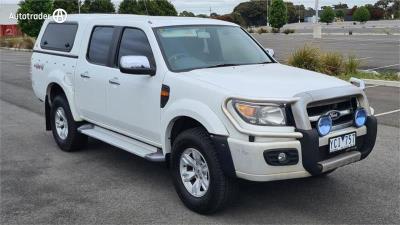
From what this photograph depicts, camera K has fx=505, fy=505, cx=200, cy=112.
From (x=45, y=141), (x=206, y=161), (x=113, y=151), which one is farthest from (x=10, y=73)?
(x=206, y=161)

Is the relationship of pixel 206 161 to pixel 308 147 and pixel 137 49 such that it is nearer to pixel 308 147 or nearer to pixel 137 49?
pixel 308 147

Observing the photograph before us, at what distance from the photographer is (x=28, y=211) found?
4.91 meters

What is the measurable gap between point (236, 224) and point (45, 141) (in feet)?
14.7

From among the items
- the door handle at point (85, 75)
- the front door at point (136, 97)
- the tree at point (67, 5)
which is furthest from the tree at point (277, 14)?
the front door at point (136, 97)

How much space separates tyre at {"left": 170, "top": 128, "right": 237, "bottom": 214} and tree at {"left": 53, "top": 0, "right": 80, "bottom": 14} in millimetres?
53520

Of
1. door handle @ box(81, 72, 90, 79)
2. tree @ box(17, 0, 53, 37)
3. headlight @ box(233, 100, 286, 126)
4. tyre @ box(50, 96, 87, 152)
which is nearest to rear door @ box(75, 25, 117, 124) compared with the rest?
door handle @ box(81, 72, 90, 79)

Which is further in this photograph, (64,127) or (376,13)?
(376,13)

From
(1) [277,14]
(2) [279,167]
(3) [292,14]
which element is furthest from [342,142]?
(3) [292,14]

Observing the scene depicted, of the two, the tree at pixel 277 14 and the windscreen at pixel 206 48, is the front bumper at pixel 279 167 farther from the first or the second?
the tree at pixel 277 14

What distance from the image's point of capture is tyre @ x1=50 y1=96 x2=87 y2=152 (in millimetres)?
7023

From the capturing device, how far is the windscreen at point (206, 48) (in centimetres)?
530

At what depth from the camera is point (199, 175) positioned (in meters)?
4.78

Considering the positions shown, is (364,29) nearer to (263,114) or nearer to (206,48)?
(206,48)

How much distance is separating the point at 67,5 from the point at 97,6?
8.87 m
